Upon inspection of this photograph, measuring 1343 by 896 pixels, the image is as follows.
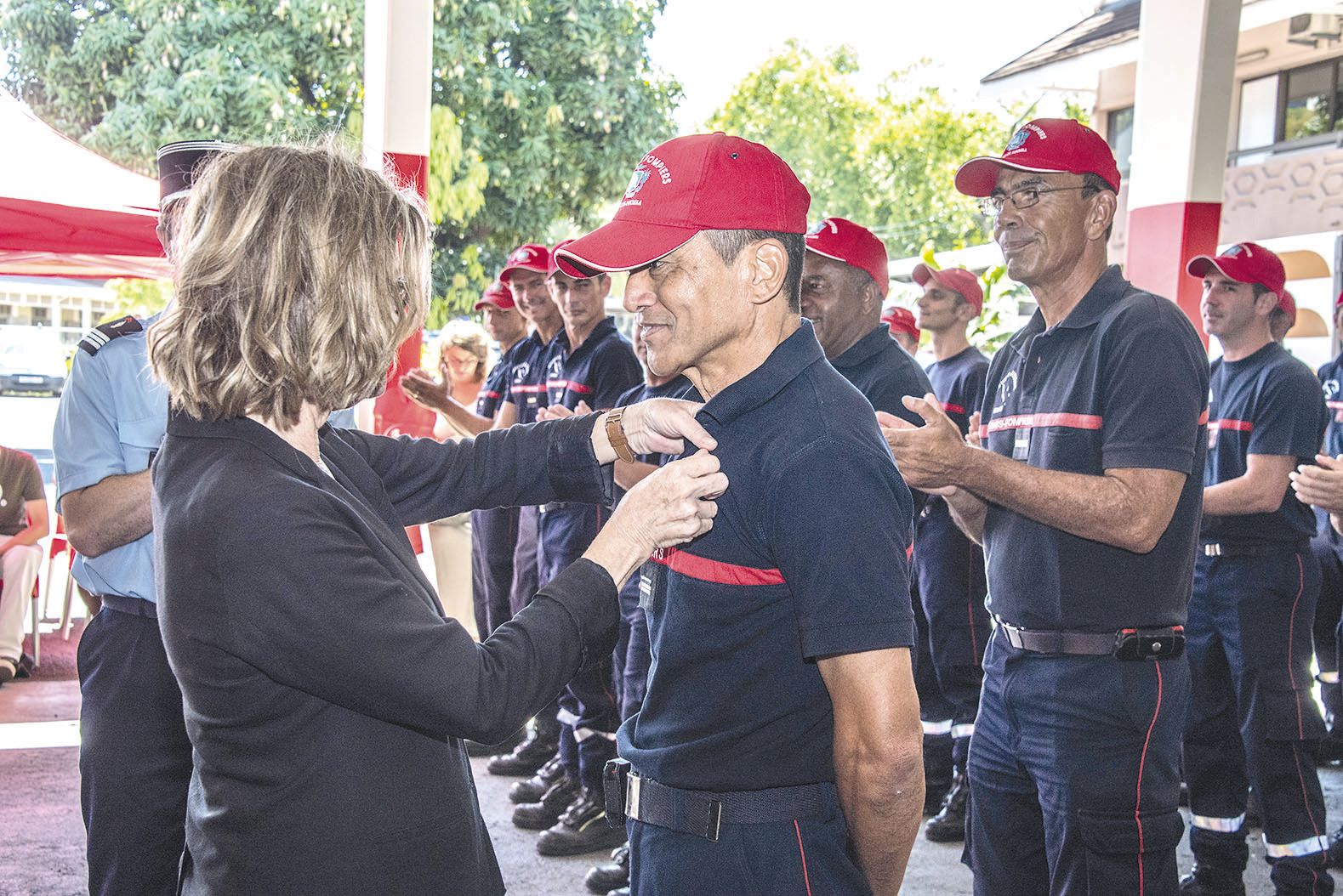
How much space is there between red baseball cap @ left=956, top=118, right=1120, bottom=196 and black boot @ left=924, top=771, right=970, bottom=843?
2611 mm

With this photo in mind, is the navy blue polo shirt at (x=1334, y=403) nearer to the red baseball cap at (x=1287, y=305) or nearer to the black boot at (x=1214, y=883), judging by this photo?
the red baseball cap at (x=1287, y=305)

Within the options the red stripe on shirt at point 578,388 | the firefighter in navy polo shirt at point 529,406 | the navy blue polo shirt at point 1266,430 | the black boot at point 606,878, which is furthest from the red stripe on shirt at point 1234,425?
the firefighter in navy polo shirt at point 529,406

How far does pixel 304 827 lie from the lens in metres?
1.50

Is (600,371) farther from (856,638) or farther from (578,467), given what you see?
(856,638)

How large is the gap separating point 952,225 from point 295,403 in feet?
114

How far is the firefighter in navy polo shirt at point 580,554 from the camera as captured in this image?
14.6ft

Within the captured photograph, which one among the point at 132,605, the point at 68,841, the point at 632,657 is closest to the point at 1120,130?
the point at 632,657

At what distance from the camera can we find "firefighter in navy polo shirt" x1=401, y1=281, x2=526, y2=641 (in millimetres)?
5125

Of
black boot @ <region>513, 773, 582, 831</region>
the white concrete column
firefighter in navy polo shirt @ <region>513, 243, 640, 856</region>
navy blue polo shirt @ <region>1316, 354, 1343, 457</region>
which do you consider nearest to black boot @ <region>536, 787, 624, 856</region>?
firefighter in navy polo shirt @ <region>513, 243, 640, 856</region>

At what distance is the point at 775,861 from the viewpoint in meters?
1.67

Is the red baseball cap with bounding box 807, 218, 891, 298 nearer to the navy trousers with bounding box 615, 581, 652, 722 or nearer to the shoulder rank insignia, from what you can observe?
the navy trousers with bounding box 615, 581, 652, 722

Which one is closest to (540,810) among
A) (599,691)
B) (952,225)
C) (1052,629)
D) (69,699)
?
(599,691)

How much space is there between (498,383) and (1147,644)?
442cm

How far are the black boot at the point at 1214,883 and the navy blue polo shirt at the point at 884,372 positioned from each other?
1.84 metres
